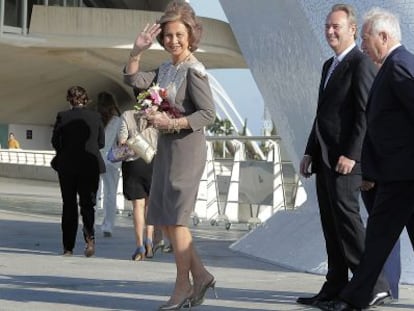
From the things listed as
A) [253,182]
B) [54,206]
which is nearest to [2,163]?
[54,206]

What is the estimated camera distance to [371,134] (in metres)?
5.38

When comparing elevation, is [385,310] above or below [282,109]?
below

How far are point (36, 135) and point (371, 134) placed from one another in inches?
2068

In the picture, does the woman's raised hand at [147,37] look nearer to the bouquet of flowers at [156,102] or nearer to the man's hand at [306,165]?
the bouquet of flowers at [156,102]

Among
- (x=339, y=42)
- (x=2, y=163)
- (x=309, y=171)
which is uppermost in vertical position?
(x=339, y=42)

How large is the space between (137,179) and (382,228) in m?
4.45

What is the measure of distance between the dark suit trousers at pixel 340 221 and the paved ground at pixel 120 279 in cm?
35

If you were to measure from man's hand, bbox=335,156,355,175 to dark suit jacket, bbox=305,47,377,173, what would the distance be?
4 centimetres

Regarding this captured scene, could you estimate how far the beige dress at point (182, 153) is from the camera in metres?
5.59

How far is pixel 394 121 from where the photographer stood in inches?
208

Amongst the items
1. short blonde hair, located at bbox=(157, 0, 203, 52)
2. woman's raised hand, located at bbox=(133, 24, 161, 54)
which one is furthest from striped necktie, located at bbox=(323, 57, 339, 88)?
woman's raised hand, located at bbox=(133, 24, 161, 54)

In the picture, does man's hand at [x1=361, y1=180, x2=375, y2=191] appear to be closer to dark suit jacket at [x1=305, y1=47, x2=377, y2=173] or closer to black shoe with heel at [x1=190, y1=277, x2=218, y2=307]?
dark suit jacket at [x1=305, y1=47, x2=377, y2=173]

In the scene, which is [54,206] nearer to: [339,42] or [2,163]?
[339,42]

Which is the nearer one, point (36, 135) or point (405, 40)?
point (405, 40)
